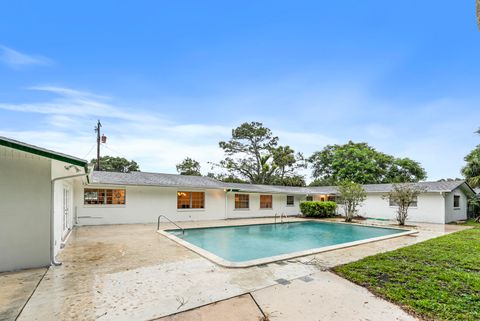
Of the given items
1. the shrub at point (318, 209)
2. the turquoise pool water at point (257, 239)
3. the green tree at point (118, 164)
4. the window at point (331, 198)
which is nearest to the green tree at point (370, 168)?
the window at point (331, 198)

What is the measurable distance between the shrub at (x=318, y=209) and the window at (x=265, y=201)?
2.65 meters

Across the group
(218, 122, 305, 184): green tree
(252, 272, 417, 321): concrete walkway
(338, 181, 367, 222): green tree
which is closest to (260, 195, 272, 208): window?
(338, 181, 367, 222): green tree

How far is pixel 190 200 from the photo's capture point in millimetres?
15320

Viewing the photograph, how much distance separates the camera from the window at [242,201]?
57.5 feet

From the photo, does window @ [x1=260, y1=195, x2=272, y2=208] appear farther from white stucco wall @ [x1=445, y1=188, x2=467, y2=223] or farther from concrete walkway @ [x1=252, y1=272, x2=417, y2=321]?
concrete walkway @ [x1=252, y1=272, x2=417, y2=321]

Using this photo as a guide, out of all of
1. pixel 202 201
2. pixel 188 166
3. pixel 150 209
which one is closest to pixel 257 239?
pixel 202 201

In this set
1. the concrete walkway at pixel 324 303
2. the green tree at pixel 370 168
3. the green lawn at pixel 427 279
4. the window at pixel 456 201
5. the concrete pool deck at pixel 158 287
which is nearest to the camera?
the concrete walkway at pixel 324 303

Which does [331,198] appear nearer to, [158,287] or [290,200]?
[290,200]

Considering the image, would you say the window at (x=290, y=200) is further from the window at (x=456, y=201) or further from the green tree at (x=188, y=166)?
the green tree at (x=188, y=166)

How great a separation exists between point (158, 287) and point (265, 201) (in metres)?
15.3

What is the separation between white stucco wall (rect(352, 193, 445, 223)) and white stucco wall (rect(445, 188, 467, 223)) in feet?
2.25

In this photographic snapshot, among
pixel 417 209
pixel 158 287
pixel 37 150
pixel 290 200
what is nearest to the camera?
pixel 158 287

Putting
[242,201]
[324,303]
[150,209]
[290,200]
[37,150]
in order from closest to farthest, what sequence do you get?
[324,303]
[37,150]
[150,209]
[242,201]
[290,200]

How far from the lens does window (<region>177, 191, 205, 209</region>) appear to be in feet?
49.0
